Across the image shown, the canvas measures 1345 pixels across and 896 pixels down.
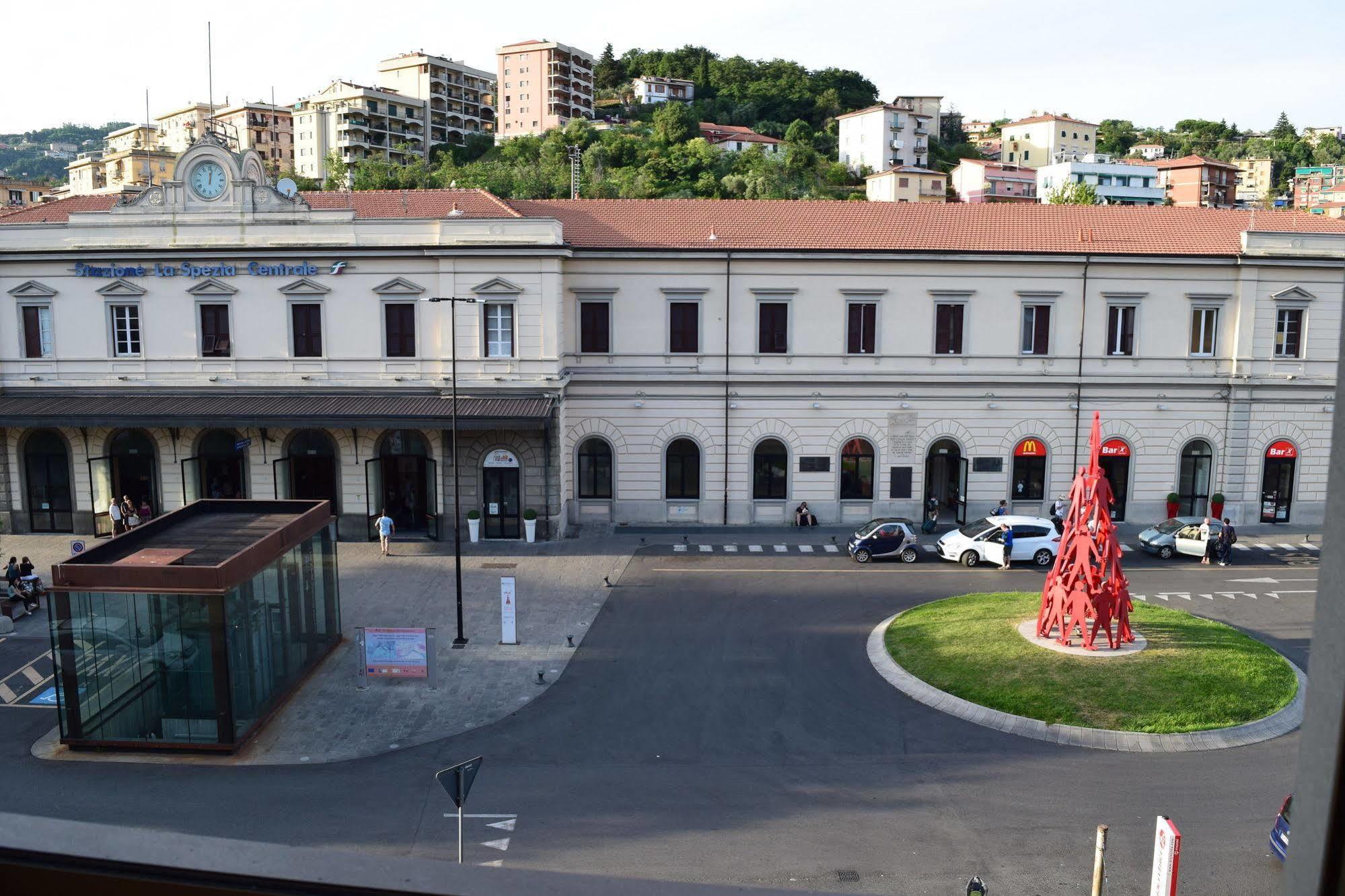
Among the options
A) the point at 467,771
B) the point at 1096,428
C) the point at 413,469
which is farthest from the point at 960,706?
the point at 413,469

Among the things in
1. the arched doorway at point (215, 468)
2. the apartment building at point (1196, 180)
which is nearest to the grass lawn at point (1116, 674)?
the arched doorway at point (215, 468)

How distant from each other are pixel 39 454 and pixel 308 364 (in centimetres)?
1035

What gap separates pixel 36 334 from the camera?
36.3m

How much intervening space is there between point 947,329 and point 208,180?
1066 inches

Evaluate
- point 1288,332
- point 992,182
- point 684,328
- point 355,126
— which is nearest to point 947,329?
point 684,328

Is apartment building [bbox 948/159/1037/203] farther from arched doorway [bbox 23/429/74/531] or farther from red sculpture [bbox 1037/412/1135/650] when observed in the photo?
arched doorway [bbox 23/429/74/531]

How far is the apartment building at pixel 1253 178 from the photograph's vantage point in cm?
11469

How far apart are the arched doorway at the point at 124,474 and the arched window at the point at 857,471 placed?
25.0 m

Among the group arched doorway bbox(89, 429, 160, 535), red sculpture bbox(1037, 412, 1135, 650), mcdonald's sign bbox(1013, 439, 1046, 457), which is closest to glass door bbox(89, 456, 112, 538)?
arched doorway bbox(89, 429, 160, 535)

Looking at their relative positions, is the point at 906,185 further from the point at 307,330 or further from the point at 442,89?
the point at 307,330

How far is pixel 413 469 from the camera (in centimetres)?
3569

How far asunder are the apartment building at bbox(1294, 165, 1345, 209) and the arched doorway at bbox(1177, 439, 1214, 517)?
2056 inches

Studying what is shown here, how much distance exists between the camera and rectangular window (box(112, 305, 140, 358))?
118 ft

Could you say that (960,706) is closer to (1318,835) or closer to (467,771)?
(467,771)
